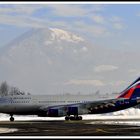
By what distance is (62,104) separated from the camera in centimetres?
6103

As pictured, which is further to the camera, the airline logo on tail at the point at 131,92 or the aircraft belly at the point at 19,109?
the airline logo on tail at the point at 131,92

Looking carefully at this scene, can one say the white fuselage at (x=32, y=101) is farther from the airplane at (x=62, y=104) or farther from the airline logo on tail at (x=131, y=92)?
the airline logo on tail at (x=131, y=92)

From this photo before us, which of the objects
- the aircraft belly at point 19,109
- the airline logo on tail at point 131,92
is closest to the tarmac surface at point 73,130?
the aircraft belly at point 19,109

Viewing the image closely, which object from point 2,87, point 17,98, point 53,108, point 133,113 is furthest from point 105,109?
point 2,87

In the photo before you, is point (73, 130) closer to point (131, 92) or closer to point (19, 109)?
point (19, 109)

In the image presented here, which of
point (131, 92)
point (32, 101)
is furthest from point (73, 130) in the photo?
point (131, 92)

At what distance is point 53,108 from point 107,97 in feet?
26.3

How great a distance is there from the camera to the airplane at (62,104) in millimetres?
59469

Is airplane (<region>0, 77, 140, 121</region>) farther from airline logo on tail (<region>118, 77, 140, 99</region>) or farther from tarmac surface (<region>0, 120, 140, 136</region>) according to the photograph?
tarmac surface (<region>0, 120, 140, 136</region>)

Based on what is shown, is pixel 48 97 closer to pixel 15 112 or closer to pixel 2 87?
pixel 15 112

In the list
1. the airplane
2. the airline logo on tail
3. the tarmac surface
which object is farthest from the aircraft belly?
the tarmac surface

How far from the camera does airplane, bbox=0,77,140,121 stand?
59469 millimetres

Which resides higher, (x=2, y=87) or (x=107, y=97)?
(x=2, y=87)

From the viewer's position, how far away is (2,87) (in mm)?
191125
